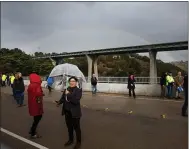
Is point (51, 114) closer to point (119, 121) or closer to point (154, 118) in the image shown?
point (119, 121)

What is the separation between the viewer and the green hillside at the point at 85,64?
61.6 m

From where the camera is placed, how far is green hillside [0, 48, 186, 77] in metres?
61.6

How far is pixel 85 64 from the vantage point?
90688 mm

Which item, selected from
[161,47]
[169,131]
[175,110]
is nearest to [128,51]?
[161,47]

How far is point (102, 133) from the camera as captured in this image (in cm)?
811

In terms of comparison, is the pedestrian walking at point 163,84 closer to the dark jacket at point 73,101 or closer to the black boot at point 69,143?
the black boot at point 69,143

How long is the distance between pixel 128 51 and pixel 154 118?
151 ft

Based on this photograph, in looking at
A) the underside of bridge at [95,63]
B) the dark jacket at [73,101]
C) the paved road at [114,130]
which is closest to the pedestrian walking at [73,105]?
the dark jacket at [73,101]

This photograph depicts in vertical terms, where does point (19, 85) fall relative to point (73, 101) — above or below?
above

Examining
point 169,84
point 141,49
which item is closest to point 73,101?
point 169,84

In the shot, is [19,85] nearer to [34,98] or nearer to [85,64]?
[34,98]

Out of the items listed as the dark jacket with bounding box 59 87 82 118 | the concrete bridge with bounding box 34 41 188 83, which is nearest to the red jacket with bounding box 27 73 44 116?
the dark jacket with bounding box 59 87 82 118

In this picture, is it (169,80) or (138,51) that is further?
(138,51)

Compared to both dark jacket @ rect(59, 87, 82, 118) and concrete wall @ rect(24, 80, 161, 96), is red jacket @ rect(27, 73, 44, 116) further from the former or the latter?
concrete wall @ rect(24, 80, 161, 96)
